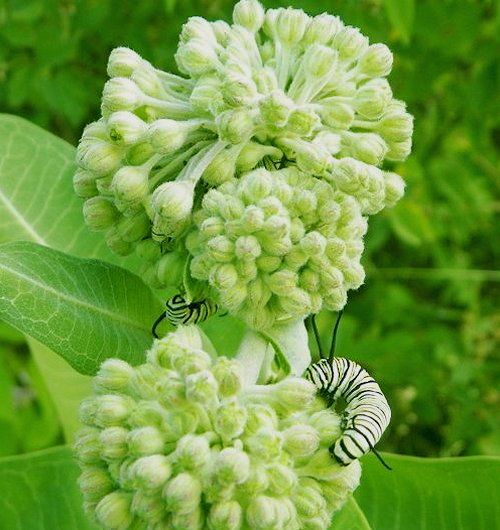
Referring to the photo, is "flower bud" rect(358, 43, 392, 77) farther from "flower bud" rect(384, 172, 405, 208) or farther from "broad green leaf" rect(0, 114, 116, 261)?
"broad green leaf" rect(0, 114, 116, 261)

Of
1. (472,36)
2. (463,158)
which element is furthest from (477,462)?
(463,158)

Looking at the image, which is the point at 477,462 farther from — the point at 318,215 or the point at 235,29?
the point at 235,29

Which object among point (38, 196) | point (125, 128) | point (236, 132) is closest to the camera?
point (236, 132)

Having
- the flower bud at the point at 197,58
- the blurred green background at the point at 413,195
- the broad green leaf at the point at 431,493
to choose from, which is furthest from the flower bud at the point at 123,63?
the blurred green background at the point at 413,195

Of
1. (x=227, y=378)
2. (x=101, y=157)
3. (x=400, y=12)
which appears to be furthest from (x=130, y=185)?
(x=400, y=12)

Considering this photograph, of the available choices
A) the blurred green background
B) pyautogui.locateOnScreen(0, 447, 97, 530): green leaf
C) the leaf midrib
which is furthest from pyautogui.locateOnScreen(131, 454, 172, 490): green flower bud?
the blurred green background

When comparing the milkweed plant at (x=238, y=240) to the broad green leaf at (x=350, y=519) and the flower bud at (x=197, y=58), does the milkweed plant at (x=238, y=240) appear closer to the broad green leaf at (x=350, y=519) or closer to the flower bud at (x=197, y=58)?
the flower bud at (x=197, y=58)

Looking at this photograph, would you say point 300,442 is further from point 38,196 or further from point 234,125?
point 38,196
